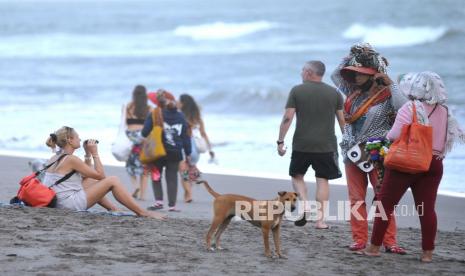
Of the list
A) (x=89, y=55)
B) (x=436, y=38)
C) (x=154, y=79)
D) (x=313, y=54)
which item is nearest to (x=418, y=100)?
(x=154, y=79)

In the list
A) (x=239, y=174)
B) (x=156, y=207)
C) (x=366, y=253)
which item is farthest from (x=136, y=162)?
(x=366, y=253)

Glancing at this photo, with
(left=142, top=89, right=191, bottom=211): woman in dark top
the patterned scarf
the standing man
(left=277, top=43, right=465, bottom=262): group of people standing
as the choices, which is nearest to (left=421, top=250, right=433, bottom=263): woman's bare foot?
(left=277, top=43, right=465, bottom=262): group of people standing

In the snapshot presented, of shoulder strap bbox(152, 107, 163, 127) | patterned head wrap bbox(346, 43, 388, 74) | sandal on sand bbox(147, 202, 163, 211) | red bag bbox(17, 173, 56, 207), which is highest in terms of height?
patterned head wrap bbox(346, 43, 388, 74)

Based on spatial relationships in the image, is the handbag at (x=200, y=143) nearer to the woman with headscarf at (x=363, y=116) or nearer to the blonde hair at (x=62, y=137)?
the blonde hair at (x=62, y=137)

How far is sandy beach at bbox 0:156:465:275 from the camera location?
6.42 meters

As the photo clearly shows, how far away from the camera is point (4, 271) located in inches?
241

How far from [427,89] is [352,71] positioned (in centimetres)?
75

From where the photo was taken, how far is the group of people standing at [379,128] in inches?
268

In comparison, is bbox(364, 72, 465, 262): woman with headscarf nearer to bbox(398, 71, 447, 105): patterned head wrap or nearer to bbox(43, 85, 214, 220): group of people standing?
bbox(398, 71, 447, 105): patterned head wrap

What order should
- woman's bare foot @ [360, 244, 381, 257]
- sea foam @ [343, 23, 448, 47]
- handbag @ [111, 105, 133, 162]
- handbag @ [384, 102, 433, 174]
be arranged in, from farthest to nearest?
1. sea foam @ [343, 23, 448, 47]
2. handbag @ [111, 105, 133, 162]
3. woman's bare foot @ [360, 244, 381, 257]
4. handbag @ [384, 102, 433, 174]

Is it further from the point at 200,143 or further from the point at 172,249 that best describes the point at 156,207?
the point at 172,249

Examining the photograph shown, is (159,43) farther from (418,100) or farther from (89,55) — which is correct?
(418,100)

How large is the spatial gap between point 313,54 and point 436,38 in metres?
6.22

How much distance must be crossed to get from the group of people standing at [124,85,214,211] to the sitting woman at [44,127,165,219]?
182 centimetres
